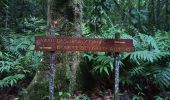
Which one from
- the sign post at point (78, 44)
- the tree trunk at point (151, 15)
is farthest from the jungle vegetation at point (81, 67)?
the tree trunk at point (151, 15)

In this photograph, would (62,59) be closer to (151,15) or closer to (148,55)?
(148,55)

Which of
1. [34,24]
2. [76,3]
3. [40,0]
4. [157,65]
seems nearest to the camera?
[76,3]

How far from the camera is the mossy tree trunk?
18.5ft

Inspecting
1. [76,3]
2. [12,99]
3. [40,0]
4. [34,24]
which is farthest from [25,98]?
[40,0]

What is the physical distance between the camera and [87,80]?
6262mm

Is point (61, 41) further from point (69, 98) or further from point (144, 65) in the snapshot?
point (144, 65)

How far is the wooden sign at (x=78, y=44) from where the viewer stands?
4.85m

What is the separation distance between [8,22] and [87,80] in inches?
217

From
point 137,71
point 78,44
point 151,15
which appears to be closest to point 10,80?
point 78,44

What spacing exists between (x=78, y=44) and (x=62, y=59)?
972 millimetres

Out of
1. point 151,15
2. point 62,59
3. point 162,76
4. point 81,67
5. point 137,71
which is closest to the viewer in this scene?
point 62,59

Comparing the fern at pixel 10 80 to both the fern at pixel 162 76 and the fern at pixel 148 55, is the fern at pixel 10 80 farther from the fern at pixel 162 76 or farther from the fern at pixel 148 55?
the fern at pixel 162 76

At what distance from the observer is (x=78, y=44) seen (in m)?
4.88

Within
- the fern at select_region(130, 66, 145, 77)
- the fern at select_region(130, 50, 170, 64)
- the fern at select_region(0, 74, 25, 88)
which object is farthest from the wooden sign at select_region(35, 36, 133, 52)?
the fern at select_region(0, 74, 25, 88)
